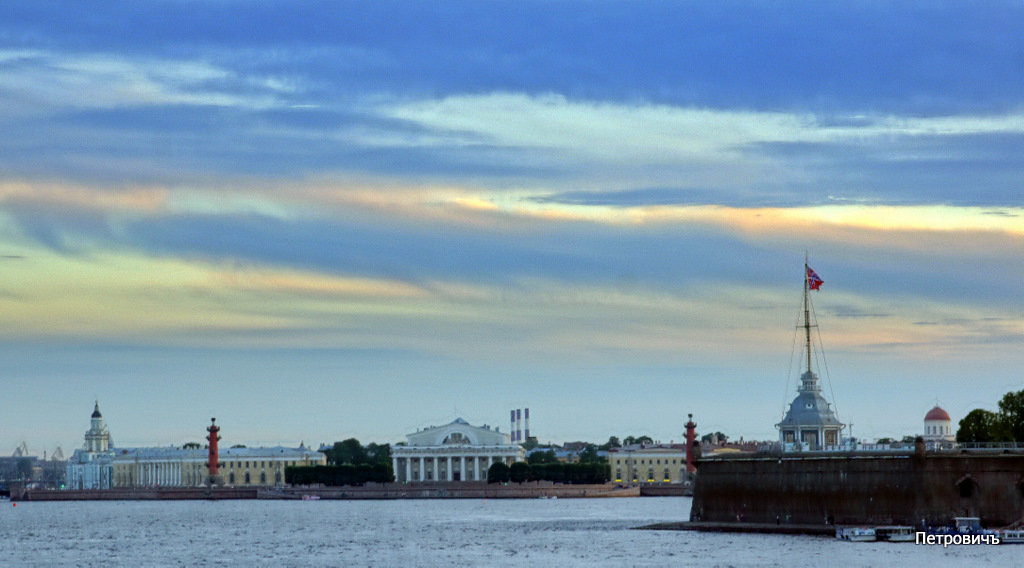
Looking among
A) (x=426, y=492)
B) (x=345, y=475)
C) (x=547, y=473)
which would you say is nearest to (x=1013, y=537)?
(x=426, y=492)

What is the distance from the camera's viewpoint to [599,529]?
9500cm

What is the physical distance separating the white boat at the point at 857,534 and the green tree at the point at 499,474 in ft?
413

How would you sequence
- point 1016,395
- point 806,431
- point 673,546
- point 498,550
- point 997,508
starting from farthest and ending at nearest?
point 806,431
point 1016,395
point 498,550
point 673,546
point 997,508

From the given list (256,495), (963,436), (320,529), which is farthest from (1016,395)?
(256,495)

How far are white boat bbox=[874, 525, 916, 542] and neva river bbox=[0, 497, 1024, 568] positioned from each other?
18.1 inches

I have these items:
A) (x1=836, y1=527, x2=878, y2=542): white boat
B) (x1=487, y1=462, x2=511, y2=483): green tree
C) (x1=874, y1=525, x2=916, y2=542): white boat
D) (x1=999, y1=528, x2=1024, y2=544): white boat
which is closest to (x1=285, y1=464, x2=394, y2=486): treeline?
(x1=487, y1=462, x2=511, y2=483): green tree

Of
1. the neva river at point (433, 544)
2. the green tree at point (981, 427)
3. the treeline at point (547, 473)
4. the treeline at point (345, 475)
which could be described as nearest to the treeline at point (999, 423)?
the green tree at point (981, 427)

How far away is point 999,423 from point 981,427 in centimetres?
243

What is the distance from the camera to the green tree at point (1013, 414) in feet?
295

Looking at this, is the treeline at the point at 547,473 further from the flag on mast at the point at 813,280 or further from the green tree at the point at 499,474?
the flag on mast at the point at 813,280

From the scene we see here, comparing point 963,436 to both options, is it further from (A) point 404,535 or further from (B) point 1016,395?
(A) point 404,535

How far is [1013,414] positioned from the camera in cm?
9156

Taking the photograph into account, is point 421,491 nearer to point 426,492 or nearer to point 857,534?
point 426,492

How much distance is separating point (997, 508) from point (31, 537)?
55514 mm
